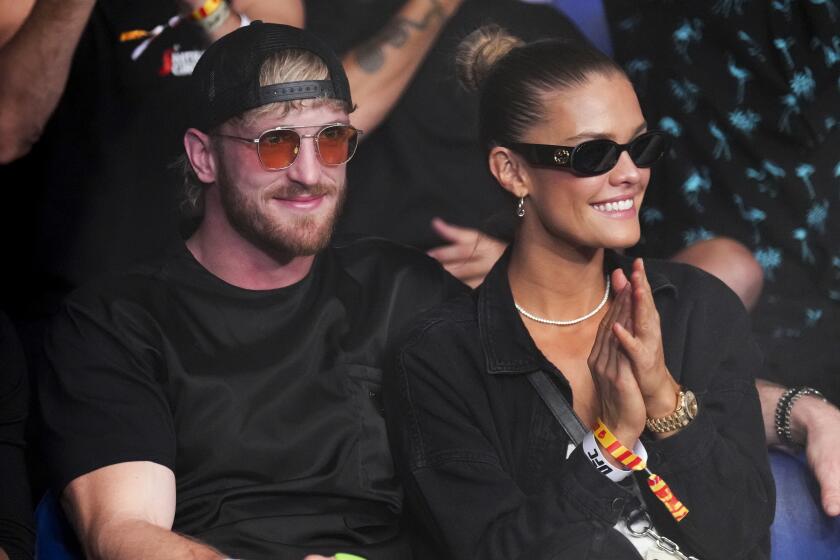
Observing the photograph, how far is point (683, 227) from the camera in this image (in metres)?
2.43

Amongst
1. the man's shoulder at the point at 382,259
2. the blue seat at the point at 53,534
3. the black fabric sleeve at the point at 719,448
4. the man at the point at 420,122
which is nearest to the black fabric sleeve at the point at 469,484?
the black fabric sleeve at the point at 719,448

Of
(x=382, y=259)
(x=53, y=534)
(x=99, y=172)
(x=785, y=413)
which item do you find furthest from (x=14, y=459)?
(x=785, y=413)

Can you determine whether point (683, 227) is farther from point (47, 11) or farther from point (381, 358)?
point (47, 11)

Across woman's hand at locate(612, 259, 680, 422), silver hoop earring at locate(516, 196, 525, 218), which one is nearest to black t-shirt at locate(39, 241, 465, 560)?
silver hoop earring at locate(516, 196, 525, 218)

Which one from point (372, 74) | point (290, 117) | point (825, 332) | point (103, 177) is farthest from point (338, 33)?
point (825, 332)

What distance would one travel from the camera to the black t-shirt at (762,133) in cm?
237

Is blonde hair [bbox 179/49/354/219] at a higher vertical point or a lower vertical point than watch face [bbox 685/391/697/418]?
higher

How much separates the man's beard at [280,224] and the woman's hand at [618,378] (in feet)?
1.76

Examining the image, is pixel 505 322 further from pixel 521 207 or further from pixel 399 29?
pixel 399 29

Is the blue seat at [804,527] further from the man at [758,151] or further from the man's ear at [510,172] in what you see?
the man's ear at [510,172]

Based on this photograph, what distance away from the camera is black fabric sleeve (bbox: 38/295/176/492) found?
1920 mm

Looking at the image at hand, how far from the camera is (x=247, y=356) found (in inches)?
82.5

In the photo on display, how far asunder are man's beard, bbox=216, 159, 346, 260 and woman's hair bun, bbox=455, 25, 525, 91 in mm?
368

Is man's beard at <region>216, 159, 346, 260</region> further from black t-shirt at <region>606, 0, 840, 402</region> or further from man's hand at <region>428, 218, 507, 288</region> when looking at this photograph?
black t-shirt at <region>606, 0, 840, 402</region>
